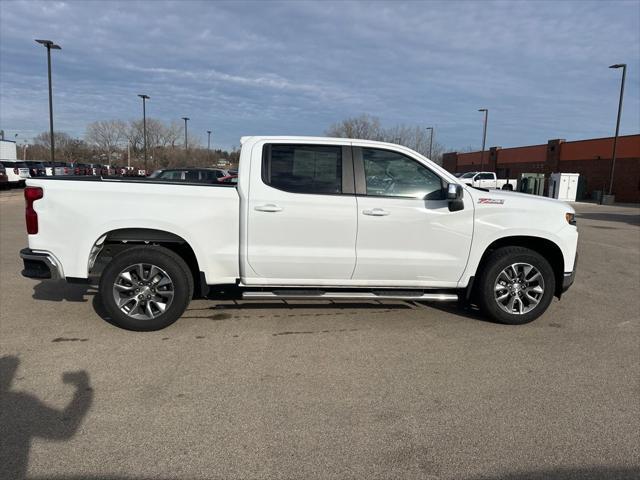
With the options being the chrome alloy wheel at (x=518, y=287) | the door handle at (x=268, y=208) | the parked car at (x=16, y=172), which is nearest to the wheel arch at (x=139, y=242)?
the door handle at (x=268, y=208)

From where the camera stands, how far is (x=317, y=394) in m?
3.54

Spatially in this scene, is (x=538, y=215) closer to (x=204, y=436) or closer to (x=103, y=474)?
(x=204, y=436)

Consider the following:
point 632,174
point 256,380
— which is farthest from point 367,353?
point 632,174

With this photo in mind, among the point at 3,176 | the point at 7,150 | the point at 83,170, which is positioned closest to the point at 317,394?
the point at 3,176

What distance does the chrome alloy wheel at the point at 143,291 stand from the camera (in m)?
4.69

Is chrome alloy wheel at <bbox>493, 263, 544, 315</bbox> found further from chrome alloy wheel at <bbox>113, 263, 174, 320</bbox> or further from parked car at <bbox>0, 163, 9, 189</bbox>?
parked car at <bbox>0, 163, 9, 189</bbox>

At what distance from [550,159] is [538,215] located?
136ft

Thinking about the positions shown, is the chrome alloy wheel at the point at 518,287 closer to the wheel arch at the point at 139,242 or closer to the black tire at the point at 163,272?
the wheel arch at the point at 139,242

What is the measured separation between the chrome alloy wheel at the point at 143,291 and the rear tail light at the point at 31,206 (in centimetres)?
94

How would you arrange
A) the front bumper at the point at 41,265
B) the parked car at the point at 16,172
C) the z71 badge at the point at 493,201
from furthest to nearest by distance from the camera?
the parked car at the point at 16,172 < the z71 badge at the point at 493,201 < the front bumper at the point at 41,265

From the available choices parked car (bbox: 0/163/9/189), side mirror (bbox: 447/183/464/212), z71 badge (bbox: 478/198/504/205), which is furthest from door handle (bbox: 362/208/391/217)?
parked car (bbox: 0/163/9/189)

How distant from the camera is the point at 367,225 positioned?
15.7 feet

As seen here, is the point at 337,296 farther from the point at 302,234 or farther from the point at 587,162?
the point at 587,162

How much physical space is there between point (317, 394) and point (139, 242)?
2.58m
